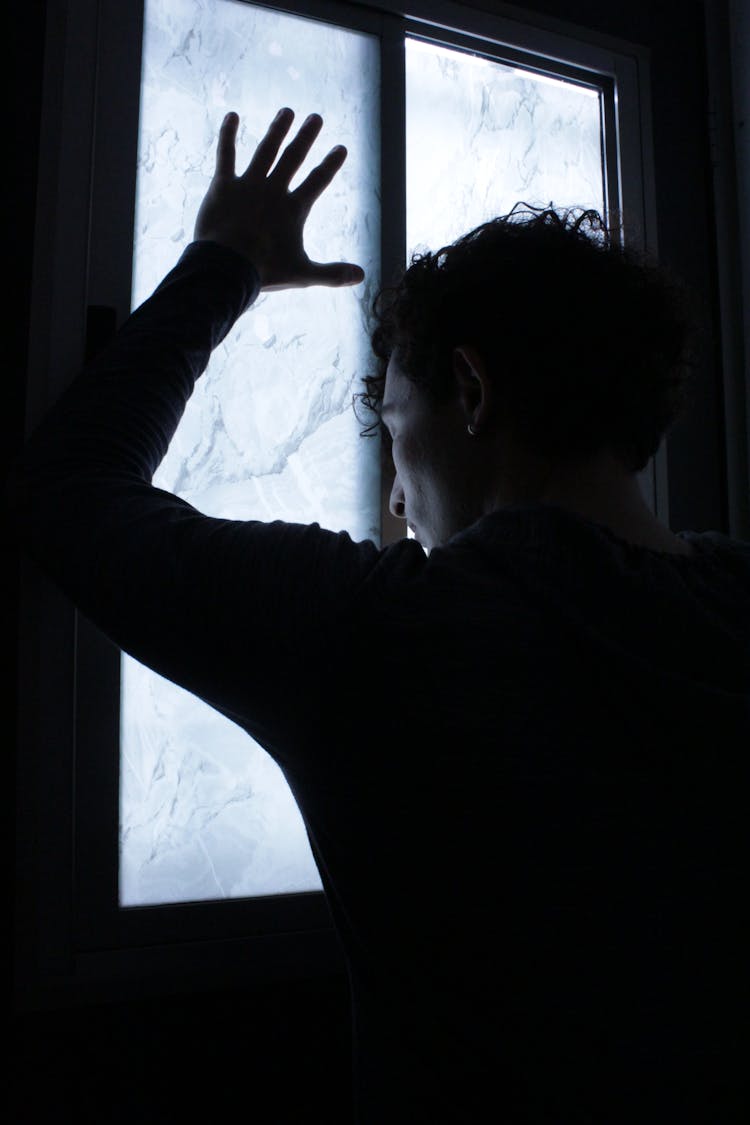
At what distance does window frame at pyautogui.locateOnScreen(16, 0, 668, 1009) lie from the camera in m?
0.97

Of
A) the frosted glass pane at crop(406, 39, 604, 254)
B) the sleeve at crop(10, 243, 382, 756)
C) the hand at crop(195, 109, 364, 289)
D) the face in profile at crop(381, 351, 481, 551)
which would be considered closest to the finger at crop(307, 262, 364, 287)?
the hand at crop(195, 109, 364, 289)

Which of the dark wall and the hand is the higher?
the hand

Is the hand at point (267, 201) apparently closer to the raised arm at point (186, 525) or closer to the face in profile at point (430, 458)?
the raised arm at point (186, 525)

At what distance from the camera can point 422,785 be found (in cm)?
48

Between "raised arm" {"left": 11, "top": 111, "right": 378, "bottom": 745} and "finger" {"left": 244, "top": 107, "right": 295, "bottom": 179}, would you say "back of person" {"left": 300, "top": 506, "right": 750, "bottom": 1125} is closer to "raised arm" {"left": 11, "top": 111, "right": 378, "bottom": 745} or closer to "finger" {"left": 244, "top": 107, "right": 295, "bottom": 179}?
"raised arm" {"left": 11, "top": 111, "right": 378, "bottom": 745}

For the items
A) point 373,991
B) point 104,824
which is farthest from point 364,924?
point 104,824

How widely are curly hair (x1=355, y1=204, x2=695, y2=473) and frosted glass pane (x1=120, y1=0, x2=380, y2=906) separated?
0.46 m

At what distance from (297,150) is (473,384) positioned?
1.10 feet

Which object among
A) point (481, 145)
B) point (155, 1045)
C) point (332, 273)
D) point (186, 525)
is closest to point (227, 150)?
point (332, 273)

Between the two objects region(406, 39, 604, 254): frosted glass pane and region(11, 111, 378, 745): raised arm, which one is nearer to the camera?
region(11, 111, 378, 745): raised arm

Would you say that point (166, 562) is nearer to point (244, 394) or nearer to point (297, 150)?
point (297, 150)

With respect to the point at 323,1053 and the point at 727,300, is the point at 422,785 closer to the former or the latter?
the point at 323,1053

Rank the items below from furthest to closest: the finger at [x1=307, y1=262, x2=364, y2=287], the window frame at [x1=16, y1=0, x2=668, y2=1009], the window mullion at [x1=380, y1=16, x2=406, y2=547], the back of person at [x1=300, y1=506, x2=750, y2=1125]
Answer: the window mullion at [x1=380, y1=16, x2=406, y2=547] < the window frame at [x1=16, y1=0, x2=668, y2=1009] < the finger at [x1=307, y1=262, x2=364, y2=287] < the back of person at [x1=300, y1=506, x2=750, y2=1125]

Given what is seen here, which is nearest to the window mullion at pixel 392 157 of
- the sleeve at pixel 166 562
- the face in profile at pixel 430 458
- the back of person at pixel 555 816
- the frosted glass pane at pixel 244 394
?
the frosted glass pane at pixel 244 394
